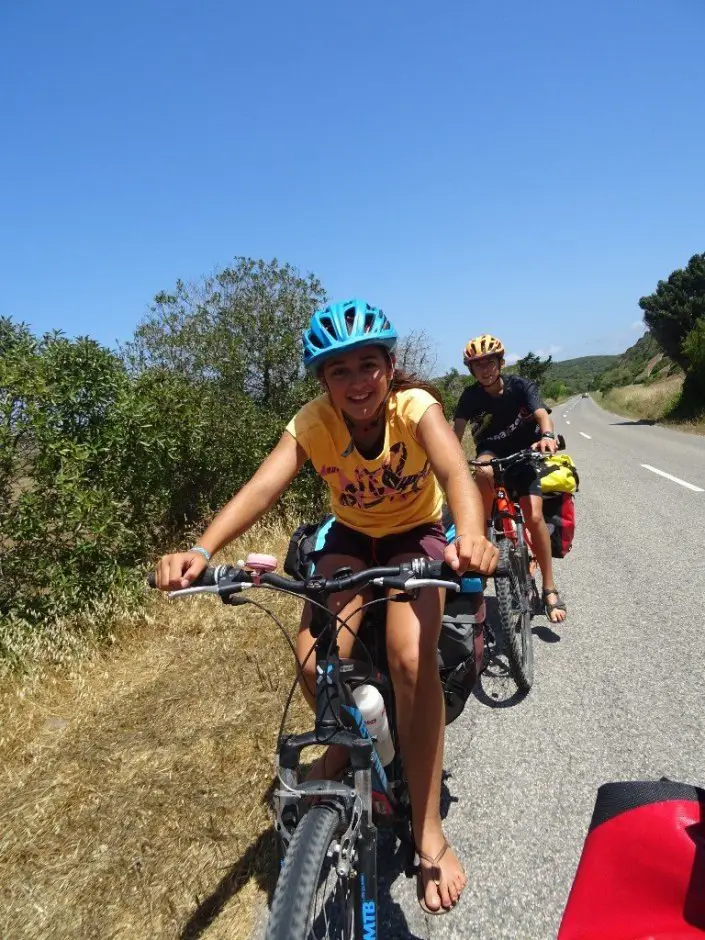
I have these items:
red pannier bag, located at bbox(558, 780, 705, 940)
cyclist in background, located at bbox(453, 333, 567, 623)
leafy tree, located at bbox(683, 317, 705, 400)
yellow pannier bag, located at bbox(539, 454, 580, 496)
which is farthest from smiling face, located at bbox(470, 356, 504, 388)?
leafy tree, located at bbox(683, 317, 705, 400)

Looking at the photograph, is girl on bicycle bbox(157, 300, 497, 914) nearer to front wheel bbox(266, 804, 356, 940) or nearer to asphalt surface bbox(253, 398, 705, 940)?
asphalt surface bbox(253, 398, 705, 940)

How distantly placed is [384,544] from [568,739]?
1.55 metres

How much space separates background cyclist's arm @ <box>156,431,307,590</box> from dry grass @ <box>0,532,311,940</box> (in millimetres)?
1304

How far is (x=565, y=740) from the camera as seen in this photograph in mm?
3164

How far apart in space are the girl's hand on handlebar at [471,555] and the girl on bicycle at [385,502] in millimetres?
87

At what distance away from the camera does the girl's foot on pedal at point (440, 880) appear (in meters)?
2.23

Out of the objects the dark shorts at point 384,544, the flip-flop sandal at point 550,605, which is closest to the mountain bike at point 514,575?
the flip-flop sandal at point 550,605

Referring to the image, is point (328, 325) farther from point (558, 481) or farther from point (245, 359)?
point (245, 359)

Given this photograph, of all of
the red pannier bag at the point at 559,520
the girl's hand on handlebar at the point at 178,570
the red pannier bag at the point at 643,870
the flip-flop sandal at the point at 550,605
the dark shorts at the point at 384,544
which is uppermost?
the girl's hand on handlebar at the point at 178,570

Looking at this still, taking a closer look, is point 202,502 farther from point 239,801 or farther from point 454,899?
point 454,899

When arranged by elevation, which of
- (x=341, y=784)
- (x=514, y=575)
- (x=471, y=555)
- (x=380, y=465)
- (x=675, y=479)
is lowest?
(x=675, y=479)

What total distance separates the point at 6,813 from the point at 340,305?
285 centimetres

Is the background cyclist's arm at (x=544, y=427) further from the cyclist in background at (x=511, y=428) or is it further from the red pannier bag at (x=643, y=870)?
the red pannier bag at (x=643, y=870)

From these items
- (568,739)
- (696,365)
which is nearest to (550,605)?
(568,739)
